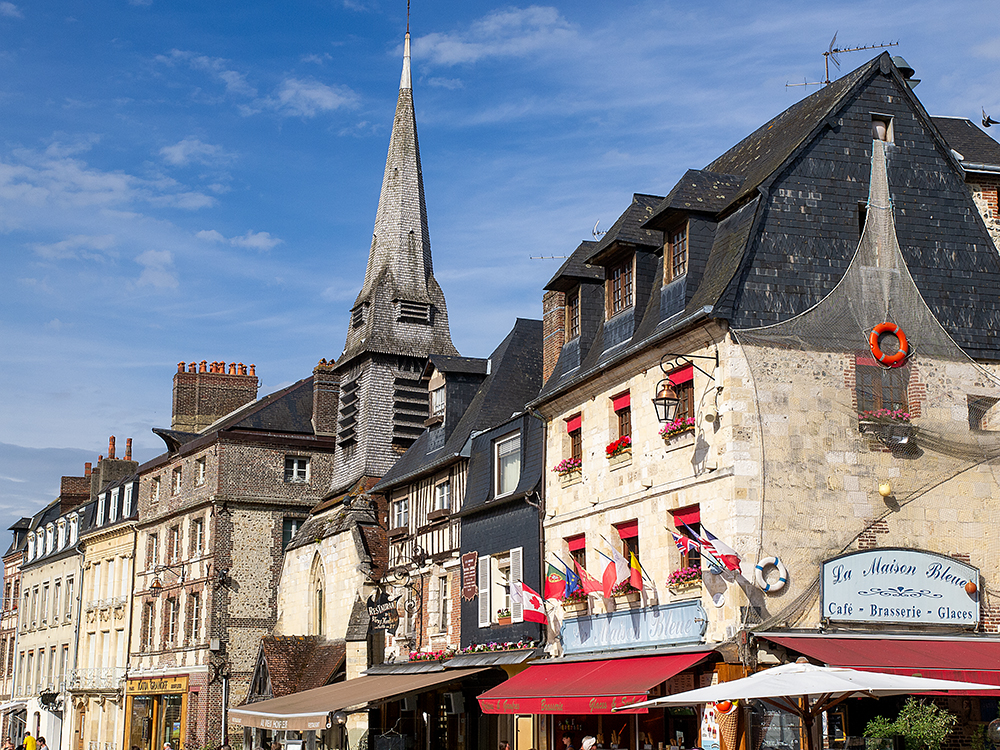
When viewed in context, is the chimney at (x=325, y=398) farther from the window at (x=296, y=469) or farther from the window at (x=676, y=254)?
the window at (x=676, y=254)

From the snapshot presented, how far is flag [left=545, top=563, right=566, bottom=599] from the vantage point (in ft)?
64.6

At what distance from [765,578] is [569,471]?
A: 218 inches

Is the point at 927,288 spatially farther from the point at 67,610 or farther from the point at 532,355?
the point at 67,610

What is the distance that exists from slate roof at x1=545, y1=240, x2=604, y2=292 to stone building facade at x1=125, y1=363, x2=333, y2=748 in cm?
1664

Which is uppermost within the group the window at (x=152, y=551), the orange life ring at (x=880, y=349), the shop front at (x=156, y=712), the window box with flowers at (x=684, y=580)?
the orange life ring at (x=880, y=349)

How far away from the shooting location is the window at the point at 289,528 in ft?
119

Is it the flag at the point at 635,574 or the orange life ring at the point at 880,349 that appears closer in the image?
the orange life ring at the point at 880,349

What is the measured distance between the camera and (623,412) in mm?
19266

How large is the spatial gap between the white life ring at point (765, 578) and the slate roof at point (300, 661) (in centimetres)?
1570

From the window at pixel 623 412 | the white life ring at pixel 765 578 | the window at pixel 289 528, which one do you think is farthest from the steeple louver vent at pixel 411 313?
the white life ring at pixel 765 578

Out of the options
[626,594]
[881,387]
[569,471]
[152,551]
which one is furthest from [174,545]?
[881,387]

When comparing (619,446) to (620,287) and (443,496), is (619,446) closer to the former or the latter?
(620,287)

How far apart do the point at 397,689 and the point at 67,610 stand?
29256 mm

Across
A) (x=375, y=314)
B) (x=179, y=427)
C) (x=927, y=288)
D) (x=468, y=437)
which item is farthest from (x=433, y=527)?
(x=179, y=427)
